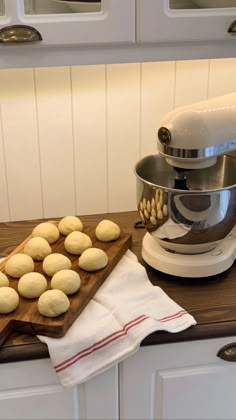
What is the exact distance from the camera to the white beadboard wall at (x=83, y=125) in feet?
5.20

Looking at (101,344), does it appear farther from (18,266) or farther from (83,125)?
(83,125)

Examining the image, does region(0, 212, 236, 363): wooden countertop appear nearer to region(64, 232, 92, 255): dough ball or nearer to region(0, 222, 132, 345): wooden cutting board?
region(0, 222, 132, 345): wooden cutting board

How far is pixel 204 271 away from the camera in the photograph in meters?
1.35

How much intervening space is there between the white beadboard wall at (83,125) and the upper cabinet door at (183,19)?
1.06 feet

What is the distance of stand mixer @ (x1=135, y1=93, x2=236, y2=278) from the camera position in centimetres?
120

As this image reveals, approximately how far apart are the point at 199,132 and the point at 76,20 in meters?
0.35

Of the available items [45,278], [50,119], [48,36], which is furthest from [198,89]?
[45,278]

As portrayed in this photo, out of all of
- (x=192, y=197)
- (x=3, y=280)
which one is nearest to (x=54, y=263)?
(x=3, y=280)

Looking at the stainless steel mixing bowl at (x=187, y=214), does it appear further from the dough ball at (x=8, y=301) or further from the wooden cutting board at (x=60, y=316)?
the dough ball at (x=8, y=301)

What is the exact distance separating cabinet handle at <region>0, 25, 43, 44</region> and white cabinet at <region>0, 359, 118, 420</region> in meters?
0.65

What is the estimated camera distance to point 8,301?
1184 mm

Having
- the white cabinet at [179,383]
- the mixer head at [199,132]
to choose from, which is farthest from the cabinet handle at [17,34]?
the white cabinet at [179,383]

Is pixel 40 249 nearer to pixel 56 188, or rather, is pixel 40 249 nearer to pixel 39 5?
pixel 56 188

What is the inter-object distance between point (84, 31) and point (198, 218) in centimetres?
46
